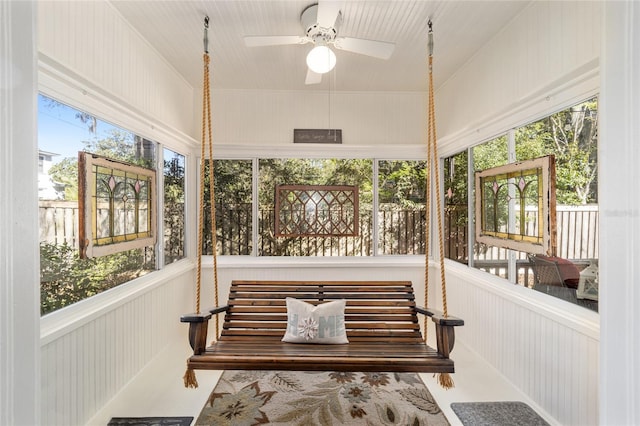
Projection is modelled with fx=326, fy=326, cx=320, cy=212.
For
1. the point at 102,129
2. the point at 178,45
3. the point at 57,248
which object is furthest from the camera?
the point at 178,45

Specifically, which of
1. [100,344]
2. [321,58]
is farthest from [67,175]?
[321,58]

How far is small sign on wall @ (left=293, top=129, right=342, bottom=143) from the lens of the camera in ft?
13.0

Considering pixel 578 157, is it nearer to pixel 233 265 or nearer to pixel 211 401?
pixel 211 401

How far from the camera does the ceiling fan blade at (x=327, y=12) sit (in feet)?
6.39

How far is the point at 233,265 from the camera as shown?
12.8 ft

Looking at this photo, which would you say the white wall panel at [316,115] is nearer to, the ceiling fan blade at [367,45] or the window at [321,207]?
the window at [321,207]

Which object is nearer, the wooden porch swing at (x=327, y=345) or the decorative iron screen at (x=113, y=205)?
the wooden porch swing at (x=327, y=345)

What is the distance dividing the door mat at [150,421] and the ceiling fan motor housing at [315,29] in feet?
9.00

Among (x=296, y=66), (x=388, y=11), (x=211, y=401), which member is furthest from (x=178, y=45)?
(x=211, y=401)

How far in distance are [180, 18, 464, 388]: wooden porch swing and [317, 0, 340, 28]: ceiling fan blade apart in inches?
25.7

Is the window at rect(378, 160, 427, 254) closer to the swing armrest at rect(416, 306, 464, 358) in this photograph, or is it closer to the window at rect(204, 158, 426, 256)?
the window at rect(204, 158, 426, 256)

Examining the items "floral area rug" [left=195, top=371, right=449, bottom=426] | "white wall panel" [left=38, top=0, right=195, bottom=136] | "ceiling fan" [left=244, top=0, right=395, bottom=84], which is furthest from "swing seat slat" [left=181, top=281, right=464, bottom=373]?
"ceiling fan" [left=244, top=0, right=395, bottom=84]

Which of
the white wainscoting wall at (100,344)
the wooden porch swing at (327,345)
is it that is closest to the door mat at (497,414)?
the wooden porch swing at (327,345)
